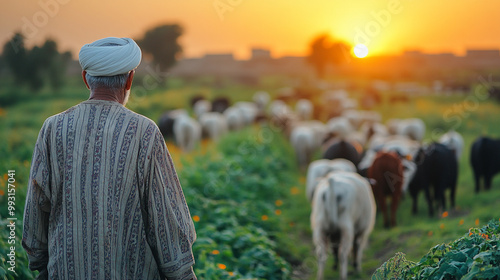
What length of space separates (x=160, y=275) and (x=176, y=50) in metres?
35.0

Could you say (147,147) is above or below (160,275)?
above

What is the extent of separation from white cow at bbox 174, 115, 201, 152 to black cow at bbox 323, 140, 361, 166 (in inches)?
291

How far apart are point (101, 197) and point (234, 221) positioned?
3.75 metres

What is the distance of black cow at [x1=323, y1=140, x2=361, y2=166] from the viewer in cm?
1124

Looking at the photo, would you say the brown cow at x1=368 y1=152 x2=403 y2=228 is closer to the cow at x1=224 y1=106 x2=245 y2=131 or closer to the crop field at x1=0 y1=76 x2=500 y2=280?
the crop field at x1=0 y1=76 x2=500 y2=280

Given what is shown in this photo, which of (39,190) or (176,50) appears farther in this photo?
(176,50)

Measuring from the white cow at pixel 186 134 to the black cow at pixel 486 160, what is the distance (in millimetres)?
10185

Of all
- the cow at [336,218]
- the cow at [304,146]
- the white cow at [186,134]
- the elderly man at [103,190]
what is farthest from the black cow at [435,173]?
the white cow at [186,134]

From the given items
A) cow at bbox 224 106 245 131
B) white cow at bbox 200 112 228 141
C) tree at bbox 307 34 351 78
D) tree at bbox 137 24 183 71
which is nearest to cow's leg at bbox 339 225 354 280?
white cow at bbox 200 112 228 141

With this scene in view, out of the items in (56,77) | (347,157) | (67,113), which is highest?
(56,77)

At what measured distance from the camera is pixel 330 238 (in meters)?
6.24

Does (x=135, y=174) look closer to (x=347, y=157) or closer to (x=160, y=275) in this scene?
(x=160, y=275)

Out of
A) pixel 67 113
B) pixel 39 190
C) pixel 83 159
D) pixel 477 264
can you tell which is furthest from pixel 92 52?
pixel 477 264

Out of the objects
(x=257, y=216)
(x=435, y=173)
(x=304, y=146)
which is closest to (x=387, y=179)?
(x=435, y=173)
